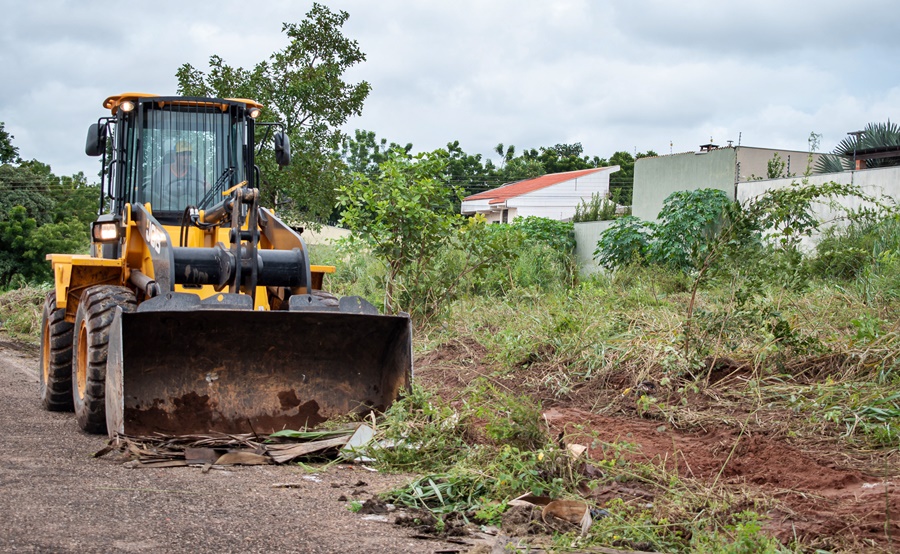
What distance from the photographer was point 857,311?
8.58 metres

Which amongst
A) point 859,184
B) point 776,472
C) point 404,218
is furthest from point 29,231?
point 776,472

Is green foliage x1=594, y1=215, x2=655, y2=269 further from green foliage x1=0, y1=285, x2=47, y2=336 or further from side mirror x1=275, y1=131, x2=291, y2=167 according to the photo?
side mirror x1=275, y1=131, x2=291, y2=167

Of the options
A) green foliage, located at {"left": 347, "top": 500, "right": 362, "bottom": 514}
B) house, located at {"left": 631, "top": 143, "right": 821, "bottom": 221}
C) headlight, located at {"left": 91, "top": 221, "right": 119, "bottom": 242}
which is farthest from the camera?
house, located at {"left": 631, "top": 143, "right": 821, "bottom": 221}

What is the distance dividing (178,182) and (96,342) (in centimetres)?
214

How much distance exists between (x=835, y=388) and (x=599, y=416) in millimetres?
1756

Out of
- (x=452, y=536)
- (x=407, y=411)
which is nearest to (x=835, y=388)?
(x=407, y=411)

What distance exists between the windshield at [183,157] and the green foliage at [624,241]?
1248 cm

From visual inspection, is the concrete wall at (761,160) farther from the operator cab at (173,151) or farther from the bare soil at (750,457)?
the operator cab at (173,151)

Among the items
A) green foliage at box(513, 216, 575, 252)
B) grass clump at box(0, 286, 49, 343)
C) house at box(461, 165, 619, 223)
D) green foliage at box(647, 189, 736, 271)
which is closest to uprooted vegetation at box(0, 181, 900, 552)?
green foliage at box(647, 189, 736, 271)

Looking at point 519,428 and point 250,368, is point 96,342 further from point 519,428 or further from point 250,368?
point 519,428

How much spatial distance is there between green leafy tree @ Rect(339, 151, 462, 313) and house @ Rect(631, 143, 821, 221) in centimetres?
930

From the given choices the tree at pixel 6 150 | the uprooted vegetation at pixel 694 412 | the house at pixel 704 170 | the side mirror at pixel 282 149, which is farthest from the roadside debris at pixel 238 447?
the tree at pixel 6 150

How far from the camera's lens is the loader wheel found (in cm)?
667

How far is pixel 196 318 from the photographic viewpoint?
648cm
